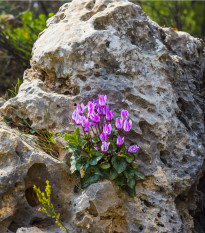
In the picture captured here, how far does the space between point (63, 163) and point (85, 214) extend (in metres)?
0.60

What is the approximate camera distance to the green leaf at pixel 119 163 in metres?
3.12

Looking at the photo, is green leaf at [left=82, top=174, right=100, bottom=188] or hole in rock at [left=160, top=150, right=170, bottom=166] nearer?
green leaf at [left=82, top=174, right=100, bottom=188]

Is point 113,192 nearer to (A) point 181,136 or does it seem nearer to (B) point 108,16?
(A) point 181,136

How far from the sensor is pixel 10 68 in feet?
23.0

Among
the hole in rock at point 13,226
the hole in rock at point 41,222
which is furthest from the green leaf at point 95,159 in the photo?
the hole in rock at point 13,226

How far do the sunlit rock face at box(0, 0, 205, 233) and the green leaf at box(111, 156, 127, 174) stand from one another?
7.7 inches

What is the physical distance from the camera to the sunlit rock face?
3.15 m

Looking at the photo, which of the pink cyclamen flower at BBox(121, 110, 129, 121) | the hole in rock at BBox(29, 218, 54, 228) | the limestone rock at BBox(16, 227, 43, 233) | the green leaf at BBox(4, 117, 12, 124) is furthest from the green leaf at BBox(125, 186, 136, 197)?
the green leaf at BBox(4, 117, 12, 124)

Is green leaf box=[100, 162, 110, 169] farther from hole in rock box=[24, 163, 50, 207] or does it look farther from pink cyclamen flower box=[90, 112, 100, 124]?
hole in rock box=[24, 163, 50, 207]

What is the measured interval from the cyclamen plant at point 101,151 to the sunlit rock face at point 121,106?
12 cm

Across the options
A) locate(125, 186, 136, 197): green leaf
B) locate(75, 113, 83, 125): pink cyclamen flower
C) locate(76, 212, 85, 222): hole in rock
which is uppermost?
A: locate(75, 113, 83, 125): pink cyclamen flower

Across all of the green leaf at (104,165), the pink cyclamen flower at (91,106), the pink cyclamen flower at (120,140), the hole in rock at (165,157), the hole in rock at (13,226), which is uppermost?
the pink cyclamen flower at (91,106)

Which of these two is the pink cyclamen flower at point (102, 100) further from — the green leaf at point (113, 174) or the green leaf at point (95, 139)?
the green leaf at point (113, 174)

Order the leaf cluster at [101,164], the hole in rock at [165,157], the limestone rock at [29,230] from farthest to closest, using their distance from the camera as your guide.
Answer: the hole in rock at [165,157] → the leaf cluster at [101,164] → the limestone rock at [29,230]
